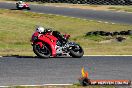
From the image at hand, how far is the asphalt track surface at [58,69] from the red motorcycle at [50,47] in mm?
301

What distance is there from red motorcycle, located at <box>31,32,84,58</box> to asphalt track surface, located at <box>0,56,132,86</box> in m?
0.30

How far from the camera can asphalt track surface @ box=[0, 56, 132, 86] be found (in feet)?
43.2

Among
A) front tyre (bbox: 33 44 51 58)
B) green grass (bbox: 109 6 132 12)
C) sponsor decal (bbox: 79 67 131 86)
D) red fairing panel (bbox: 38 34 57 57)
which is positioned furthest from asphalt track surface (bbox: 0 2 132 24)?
sponsor decal (bbox: 79 67 131 86)

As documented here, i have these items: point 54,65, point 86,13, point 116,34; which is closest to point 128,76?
point 54,65

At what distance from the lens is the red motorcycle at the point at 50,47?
17.2m

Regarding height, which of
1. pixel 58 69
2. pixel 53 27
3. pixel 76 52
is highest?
pixel 58 69

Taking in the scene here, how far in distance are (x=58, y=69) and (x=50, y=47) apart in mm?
2684

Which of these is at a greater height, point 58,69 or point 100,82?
point 100,82

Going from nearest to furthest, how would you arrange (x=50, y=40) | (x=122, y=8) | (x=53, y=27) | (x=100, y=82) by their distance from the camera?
1. (x=100, y=82)
2. (x=50, y=40)
3. (x=53, y=27)
4. (x=122, y=8)

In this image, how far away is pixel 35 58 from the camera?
17.0 metres

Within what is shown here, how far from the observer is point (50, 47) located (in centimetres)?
1731

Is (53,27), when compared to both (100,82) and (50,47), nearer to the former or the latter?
(50,47)

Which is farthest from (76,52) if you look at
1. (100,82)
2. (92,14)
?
(92,14)

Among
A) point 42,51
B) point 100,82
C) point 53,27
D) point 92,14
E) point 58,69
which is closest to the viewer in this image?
point 100,82
